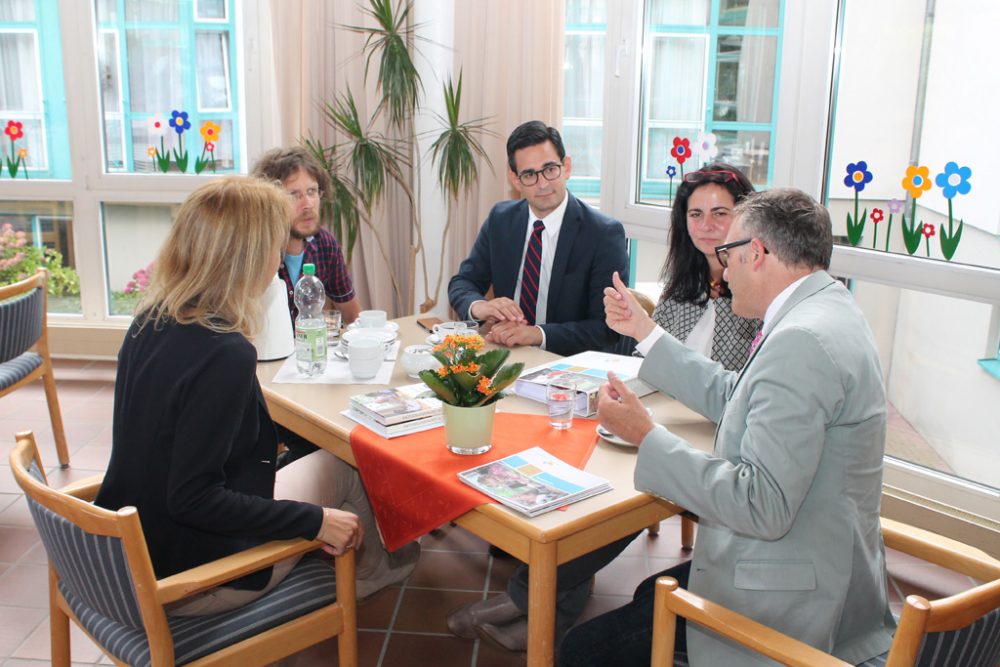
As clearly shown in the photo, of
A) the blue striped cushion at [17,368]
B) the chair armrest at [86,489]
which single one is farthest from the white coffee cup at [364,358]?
the blue striped cushion at [17,368]

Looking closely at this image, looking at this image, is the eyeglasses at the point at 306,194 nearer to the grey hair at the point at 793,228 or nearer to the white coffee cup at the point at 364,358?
the white coffee cup at the point at 364,358

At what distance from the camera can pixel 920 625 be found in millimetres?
1147

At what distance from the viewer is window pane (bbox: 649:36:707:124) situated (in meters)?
3.57

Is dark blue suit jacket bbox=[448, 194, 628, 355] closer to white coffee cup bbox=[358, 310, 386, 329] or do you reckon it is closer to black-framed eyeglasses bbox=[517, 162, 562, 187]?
black-framed eyeglasses bbox=[517, 162, 562, 187]

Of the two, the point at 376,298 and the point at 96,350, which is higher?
the point at 376,298

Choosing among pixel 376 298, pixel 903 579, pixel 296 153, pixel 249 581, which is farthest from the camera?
pixel 376 298

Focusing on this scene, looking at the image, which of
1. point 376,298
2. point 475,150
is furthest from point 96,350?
point 475,150

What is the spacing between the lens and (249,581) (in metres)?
1.68

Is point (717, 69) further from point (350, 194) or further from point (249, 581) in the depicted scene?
point (249, 581)

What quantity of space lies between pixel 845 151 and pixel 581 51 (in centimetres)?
145

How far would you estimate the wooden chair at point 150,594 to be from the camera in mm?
1417

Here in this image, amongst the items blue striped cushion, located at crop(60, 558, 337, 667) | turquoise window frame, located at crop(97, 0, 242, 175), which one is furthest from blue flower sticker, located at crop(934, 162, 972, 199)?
turquoise window frame, located at crop(97, 0, 242, 175)

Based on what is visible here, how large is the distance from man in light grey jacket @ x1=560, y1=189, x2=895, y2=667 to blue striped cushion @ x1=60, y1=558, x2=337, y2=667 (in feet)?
2.31

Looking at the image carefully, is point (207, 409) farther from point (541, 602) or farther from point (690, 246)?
point (690, 246)
